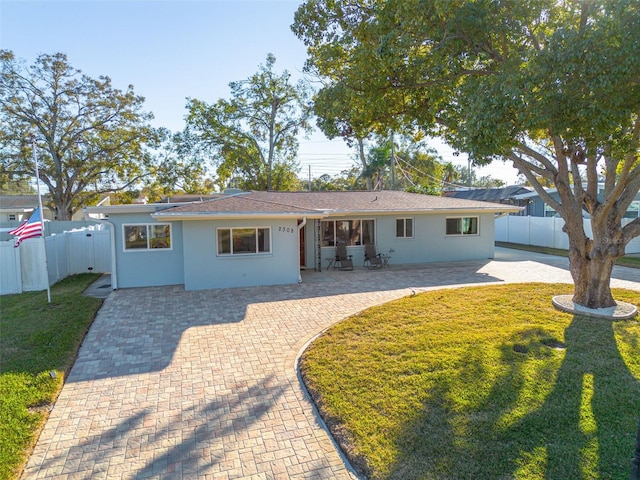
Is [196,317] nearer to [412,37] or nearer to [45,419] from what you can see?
[45,419]

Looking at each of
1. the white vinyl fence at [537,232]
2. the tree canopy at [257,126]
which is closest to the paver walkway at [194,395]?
the white vinyl fence at [537,232]

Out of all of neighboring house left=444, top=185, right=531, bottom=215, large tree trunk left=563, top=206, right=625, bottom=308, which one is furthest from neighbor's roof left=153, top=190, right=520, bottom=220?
neighboring house left=444, top=185, right=531, bottom=215

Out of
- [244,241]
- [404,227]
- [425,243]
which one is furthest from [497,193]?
[244,241]

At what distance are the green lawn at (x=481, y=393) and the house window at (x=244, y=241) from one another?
4.97m

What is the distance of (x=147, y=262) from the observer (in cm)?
1249

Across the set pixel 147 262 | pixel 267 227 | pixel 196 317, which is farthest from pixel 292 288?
pixel 147 262

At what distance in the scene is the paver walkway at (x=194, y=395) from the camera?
4.04 meters

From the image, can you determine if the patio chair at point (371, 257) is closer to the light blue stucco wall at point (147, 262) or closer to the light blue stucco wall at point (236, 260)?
the light blue stucco wall at point (236, 260)

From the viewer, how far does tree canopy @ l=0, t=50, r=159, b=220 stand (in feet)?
81.9

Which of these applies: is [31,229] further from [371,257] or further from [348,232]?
[371,257]

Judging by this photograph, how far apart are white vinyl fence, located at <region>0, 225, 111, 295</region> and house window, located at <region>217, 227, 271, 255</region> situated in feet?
15.3

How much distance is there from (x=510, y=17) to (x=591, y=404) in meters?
7.01

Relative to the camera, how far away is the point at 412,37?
25.8 feet

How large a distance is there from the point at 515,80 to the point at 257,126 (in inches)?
1138
